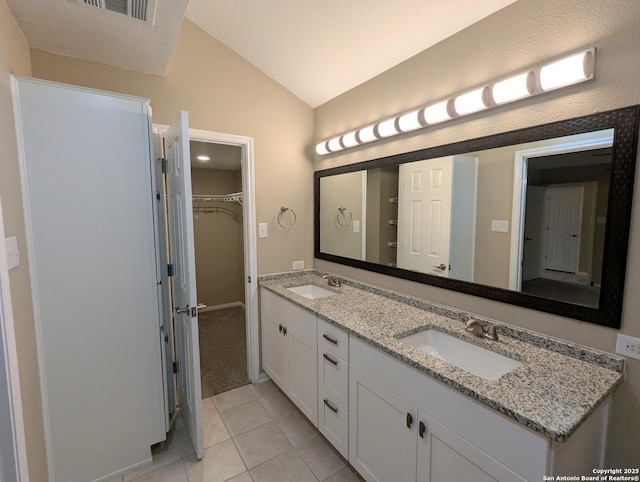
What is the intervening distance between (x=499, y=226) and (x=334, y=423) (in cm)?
144

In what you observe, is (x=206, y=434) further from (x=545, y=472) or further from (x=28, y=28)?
(x=28, y=28)

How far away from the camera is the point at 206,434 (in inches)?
80.0

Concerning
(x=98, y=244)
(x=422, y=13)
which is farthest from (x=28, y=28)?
(x=422, y=13)

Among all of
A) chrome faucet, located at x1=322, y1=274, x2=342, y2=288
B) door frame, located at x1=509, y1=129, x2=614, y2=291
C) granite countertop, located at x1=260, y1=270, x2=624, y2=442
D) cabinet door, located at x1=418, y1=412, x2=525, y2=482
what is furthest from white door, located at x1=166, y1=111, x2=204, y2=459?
door frame, located at x1=509, y1=129, x2=614, y2=291

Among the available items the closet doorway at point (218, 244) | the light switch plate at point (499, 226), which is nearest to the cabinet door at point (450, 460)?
the light switch plate at point (499, 226)

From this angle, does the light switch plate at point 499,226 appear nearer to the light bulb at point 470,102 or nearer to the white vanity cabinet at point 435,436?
the light bulb at point 470,102

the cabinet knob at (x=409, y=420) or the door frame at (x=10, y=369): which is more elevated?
the door frame at (x=10, y=369)

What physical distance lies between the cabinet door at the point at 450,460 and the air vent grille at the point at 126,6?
2.20m

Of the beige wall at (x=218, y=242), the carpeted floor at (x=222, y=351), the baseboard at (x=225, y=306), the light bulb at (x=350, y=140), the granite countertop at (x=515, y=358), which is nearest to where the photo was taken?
the granite countertop at (x=515, y=358)

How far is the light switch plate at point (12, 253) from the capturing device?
3.74 feet

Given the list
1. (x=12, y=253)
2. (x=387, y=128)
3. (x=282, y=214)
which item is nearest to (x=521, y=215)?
(x=387, y=128)

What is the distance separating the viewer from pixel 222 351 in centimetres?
321

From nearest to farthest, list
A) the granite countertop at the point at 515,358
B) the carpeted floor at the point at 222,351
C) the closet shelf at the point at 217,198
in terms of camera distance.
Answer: the granite countertop at the point at 515,358 → the carpeted floor at the point at 222,351 → the closet shelf at the point at 217,198

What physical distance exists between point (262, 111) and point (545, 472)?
2654 mm
